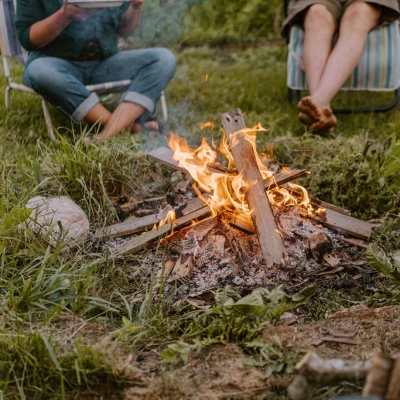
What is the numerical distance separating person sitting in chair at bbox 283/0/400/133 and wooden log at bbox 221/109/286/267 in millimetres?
1316

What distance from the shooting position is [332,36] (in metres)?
4.39

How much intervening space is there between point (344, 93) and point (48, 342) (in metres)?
4.13

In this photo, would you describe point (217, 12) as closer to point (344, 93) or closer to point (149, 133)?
point (344, 93)

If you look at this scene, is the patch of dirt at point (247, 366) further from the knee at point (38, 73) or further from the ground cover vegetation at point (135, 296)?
the knee at point (38, 73)

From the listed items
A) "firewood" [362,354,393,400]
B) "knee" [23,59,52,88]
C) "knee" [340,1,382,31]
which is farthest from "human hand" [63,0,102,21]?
"firewood" [362,354,393,400]

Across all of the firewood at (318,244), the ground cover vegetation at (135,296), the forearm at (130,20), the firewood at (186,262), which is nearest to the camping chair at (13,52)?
the ground cover vegetation at (135,296)

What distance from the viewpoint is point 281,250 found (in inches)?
101

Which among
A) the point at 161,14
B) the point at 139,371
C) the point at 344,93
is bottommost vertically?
the point at 344,93

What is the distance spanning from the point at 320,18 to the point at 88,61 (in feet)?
5.87

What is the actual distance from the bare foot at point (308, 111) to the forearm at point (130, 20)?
4.60 feet

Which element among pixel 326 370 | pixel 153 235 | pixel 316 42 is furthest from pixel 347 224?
pixel 316 42

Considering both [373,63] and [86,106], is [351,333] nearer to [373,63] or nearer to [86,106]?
→ [86,106]

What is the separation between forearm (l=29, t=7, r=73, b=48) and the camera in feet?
13.0

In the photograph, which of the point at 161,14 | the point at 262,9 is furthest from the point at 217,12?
the point at 161,14
